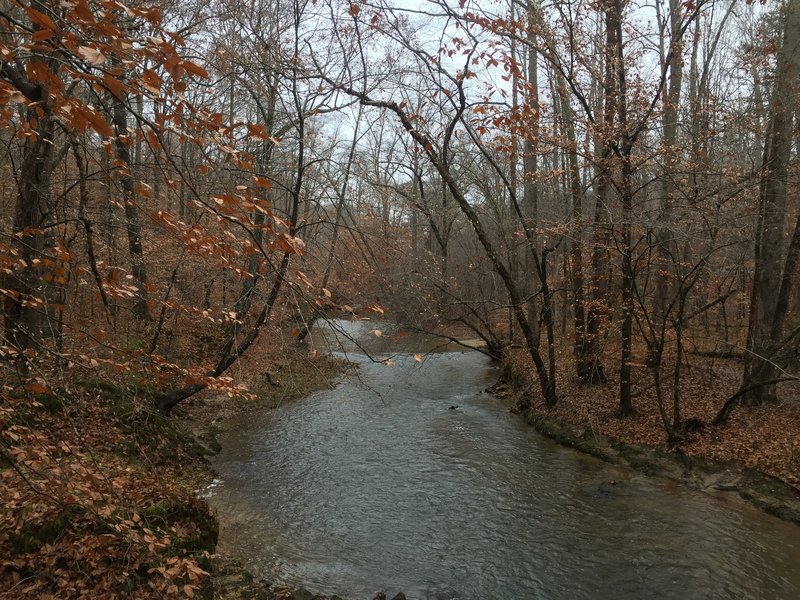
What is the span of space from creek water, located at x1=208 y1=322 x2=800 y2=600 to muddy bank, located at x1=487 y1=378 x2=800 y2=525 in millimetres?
263

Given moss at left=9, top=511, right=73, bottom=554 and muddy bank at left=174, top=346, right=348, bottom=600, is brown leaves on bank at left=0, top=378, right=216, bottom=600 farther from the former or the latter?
muddy bank at left=174, top=346, right=348, bottom=600

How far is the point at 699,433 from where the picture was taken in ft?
32.5

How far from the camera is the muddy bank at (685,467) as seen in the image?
7867 millimetres

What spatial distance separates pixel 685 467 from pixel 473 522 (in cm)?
416

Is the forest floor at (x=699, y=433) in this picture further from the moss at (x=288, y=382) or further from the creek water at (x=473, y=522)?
the moss at (x=288, y=382)

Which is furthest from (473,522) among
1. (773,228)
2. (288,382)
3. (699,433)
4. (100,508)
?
(773,228)

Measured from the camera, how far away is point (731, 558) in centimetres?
655

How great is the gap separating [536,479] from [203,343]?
10141mm

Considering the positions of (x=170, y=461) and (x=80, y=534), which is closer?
(x=80, y=534)

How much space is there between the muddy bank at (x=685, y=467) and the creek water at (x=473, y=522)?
10.3 inches

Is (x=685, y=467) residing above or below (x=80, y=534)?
below

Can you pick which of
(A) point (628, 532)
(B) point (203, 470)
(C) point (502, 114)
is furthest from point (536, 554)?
(C) point (502, 114)

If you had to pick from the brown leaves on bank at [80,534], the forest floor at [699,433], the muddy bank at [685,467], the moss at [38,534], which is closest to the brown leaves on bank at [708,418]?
the forest floor at [699,433]

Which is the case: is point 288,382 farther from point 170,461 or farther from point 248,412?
point 170,461
